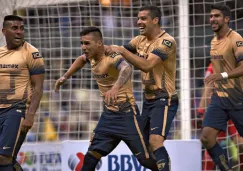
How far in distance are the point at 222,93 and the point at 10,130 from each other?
8.80 ft

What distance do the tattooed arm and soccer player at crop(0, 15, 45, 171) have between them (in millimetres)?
925

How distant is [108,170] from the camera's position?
38.6 ft

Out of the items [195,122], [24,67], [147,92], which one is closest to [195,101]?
[195,122]

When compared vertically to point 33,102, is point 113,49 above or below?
above

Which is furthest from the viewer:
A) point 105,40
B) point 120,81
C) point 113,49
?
point 105,40

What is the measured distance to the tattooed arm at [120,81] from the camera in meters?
9.41

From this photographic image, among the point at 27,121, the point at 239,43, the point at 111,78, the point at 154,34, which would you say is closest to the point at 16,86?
the point at 27,121

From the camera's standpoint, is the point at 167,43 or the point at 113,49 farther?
the point at 167,43

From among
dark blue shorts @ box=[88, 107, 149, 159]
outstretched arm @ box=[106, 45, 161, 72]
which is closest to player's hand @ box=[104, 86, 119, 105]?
outstretched arm @ box=[106, 45, 161, 72]

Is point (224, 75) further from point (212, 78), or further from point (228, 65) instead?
point (228, 65)

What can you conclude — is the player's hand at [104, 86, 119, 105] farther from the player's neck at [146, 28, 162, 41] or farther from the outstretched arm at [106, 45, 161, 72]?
the player's neck at [146, 28, 162, 41]

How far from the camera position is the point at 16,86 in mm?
10156

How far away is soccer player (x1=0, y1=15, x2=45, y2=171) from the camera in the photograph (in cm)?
1003

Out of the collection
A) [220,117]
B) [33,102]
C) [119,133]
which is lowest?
[119,133]
